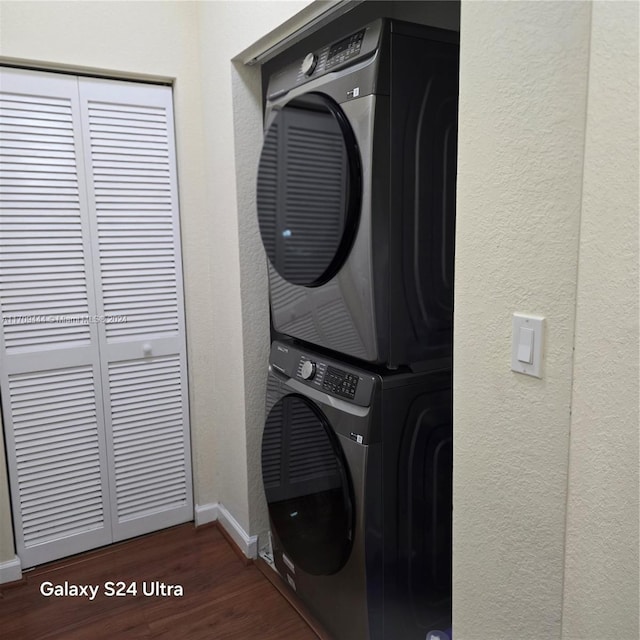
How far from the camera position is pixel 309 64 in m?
1.71

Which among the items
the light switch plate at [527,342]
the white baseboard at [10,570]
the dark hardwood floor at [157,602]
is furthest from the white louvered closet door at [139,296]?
the light switch plate at [527,342]

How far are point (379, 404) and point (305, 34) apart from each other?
121cm

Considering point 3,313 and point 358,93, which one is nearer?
point 358,93

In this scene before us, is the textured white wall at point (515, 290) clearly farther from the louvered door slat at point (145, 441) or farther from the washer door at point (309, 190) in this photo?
the louvered door slat at point (145, 441)

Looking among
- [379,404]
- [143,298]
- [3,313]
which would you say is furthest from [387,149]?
[3,313]

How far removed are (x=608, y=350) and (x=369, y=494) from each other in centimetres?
92

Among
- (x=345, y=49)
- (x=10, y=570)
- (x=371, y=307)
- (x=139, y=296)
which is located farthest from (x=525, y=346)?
(x=10, y=570)

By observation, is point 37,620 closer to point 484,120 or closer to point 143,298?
point 143,298

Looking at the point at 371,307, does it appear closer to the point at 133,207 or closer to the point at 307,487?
the point at 307,487

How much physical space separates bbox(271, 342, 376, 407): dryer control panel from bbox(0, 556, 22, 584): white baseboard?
1327 millimetres

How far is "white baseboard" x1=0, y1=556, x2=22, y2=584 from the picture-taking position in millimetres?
2166

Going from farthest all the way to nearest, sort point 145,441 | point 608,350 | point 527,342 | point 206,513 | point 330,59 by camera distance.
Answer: point 206,513 → point 145,441 → point 330,59 → point 527,342 → point 608,350

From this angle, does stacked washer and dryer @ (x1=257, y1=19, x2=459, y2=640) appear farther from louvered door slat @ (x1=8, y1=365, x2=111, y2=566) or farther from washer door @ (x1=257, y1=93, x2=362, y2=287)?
louvered door slat @ (x1=8, y1=365, x2=111, y2=566)

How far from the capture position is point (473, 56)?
3.35 ft
